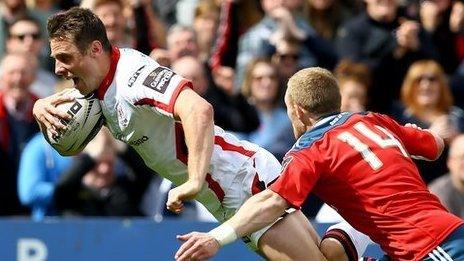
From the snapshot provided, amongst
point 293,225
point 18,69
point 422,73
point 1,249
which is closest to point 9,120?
point 18,69

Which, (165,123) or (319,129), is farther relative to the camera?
(165,123)

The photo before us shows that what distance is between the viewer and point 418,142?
26.7 feet

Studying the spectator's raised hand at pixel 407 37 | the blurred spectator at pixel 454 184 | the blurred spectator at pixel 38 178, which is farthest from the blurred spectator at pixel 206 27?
the blurred spectator at pixel 454 184

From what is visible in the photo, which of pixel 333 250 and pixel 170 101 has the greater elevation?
pixel 170 101

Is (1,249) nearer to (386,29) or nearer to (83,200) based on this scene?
(83,200)

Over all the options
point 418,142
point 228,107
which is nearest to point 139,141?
point 418,142

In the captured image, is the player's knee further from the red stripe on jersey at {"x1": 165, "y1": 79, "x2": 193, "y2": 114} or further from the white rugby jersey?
the red stripe on jersey at {"x1": 165, "y1": 79, "x2": 193, "y2": 114}

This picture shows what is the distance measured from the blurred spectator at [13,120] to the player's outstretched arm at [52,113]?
3.32 meters

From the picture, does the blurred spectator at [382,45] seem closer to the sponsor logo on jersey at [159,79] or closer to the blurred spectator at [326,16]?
the blurred spectator at [326,16]

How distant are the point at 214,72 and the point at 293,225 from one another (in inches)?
184

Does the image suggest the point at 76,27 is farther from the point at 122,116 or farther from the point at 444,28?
the point at 444,28

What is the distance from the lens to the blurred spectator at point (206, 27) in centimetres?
1314

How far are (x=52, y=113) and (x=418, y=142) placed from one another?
1912 mm

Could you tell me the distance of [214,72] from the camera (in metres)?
12.6
